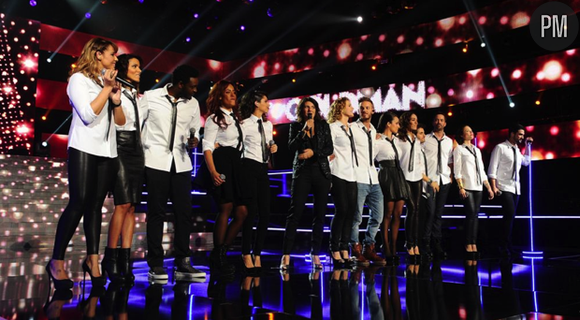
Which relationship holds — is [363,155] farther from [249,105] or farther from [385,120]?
[249,105]

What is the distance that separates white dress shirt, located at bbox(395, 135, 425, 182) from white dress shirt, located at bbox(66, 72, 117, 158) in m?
2.99

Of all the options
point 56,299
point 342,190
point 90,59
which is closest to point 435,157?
point 342,190

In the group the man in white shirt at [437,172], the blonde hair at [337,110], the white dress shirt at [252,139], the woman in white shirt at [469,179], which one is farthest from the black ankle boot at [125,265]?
the woman in white shirt at [469,179]

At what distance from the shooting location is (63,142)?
498 inches

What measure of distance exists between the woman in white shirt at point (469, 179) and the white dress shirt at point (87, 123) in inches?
154

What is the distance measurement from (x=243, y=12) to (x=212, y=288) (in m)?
9.84

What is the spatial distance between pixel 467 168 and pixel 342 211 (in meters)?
2.04

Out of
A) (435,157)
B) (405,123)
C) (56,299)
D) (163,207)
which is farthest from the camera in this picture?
(435,157)

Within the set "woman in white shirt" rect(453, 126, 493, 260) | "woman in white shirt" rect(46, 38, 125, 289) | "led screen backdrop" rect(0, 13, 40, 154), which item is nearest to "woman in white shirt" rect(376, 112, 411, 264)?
"woman in white shirt" rect(453, 126, 493, 260)

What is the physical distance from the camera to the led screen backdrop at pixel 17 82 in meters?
11.4

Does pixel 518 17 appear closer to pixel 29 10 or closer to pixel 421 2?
pixel 421 2

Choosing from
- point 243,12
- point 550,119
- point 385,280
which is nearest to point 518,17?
point 550,119

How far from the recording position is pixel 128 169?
2.98 m

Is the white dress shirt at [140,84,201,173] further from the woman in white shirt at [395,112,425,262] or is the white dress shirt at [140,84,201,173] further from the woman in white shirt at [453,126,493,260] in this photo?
the woman in white shirt at [453,126,493,260]
